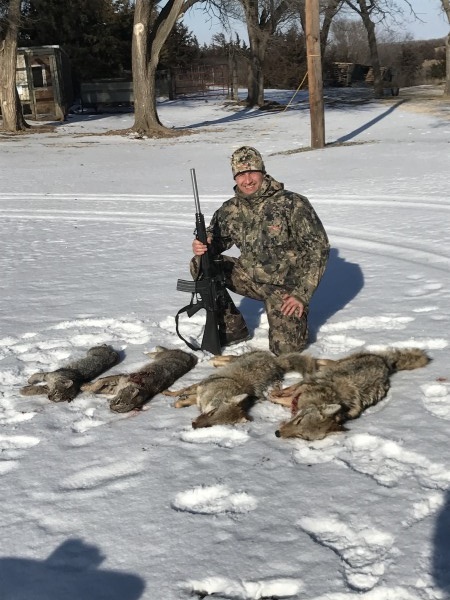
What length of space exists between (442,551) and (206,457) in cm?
134

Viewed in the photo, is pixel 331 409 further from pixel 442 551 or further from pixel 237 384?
pixel 442 551

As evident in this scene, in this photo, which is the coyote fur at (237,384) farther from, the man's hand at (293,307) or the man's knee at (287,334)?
the man's hand at (293,307)

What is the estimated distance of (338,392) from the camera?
13.7 feet

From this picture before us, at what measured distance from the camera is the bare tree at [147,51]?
77.5ft

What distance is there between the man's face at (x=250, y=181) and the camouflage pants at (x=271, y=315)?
634 millimetres

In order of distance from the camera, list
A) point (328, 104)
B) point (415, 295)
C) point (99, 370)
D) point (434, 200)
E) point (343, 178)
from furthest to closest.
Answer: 1. point (328, 104)
2. point (343, 178)
3. point (434, 200)
4. point (415, 295)
5. point (99, 370)

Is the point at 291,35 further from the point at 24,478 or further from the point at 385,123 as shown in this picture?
the point at 24,478

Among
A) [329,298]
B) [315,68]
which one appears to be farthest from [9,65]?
[329,298]

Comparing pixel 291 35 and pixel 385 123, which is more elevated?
pixel 291 35

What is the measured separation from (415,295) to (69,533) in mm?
4249

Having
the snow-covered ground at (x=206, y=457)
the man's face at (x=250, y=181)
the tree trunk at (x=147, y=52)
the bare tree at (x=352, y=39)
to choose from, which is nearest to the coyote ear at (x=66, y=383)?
the snow-covered ground at (x=206, y=457)

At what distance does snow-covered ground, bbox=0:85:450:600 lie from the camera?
2.84 meters

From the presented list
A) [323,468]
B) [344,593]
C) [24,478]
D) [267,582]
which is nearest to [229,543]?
[267,582]

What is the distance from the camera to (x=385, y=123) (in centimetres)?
2323
